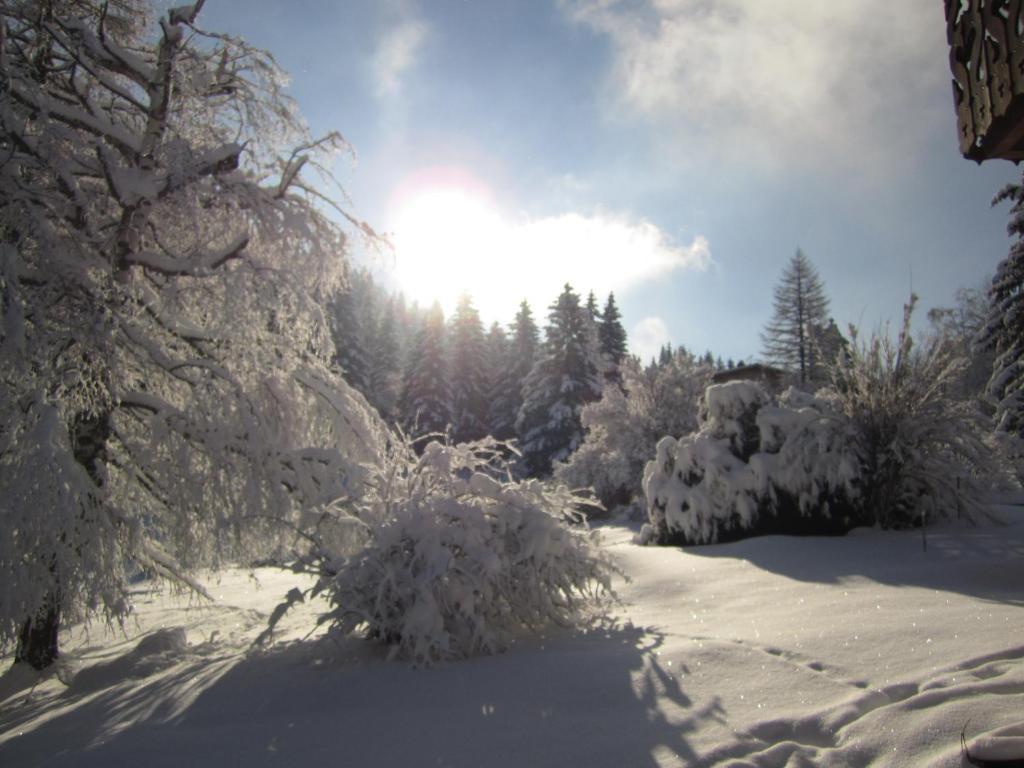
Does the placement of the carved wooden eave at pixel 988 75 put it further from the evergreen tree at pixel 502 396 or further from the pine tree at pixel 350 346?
the evergreen tree at pixel 502 396

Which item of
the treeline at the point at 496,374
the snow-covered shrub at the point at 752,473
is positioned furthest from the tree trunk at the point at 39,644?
the treeline at the point at 496,374

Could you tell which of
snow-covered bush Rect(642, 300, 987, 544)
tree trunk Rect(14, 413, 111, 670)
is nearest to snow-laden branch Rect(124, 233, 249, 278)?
tree trunk Rect(14, 413, 111, 670)

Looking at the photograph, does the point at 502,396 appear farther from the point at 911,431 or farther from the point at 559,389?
the point at 911,431

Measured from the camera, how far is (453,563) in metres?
3.47

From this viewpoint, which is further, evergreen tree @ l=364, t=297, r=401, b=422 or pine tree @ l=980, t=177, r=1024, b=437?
evergreen tree @ l=364, t=297, r=401, b=422

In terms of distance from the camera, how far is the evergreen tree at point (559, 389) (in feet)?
103

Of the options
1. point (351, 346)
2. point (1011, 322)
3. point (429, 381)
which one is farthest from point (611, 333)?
point (1011, 322)

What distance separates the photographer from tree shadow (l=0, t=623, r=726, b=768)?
2.27m

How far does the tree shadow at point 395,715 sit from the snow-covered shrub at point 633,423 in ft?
54.6

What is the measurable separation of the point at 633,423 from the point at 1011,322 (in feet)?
35.8

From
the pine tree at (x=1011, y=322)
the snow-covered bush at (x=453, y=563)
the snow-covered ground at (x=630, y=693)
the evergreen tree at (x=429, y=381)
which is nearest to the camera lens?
the snow-covered ground at (x=630, y=693)

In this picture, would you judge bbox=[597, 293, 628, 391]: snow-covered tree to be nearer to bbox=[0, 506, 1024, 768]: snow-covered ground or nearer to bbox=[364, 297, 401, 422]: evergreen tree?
bbox=[364, 297, 401, 422]: evergreen tree

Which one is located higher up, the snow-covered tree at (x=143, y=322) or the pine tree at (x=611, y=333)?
the pine tree at (x=611, y=333)

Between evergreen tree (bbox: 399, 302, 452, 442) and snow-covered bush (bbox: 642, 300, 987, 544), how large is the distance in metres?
26.0
